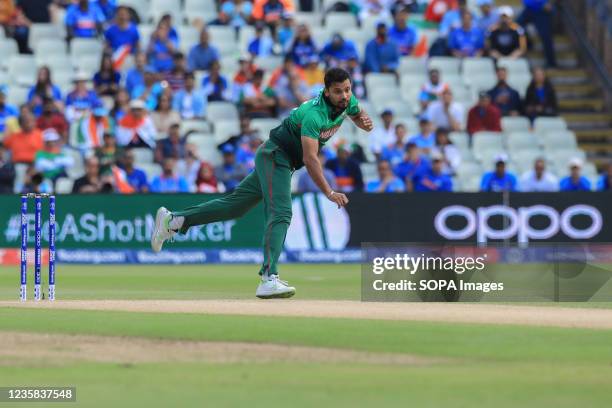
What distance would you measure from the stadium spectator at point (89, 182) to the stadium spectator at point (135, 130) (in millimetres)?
948

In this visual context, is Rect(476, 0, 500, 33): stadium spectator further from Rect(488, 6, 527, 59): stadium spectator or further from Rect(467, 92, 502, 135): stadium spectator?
Rect(467, 92, 502, 135): stadium spectator

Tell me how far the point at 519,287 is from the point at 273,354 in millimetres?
4864

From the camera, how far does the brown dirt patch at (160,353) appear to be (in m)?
8.96

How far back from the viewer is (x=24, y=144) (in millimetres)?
23125

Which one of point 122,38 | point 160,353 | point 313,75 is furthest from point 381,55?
point 160,353

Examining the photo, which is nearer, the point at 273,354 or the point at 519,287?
the point at 273,354

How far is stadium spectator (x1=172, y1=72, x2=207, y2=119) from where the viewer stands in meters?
24.5

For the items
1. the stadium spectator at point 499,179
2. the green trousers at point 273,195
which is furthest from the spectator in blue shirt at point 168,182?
the green trousers at point 273,195

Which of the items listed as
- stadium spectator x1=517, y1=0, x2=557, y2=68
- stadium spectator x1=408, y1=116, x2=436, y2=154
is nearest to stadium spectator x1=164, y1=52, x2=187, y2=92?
stadium spectator x1=408, y1=116, x2=436, y2=154

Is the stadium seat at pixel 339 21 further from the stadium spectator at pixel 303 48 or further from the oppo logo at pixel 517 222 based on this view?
the oppo logo at pixel 517 222

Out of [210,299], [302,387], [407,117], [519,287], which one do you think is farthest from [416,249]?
[407,117]

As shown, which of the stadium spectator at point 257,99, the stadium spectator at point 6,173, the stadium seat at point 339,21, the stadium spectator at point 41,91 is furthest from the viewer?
the stadium seat at point 339,21

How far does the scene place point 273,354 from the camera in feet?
30.2

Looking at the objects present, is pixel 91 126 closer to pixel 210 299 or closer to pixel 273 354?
pixel 210 299
